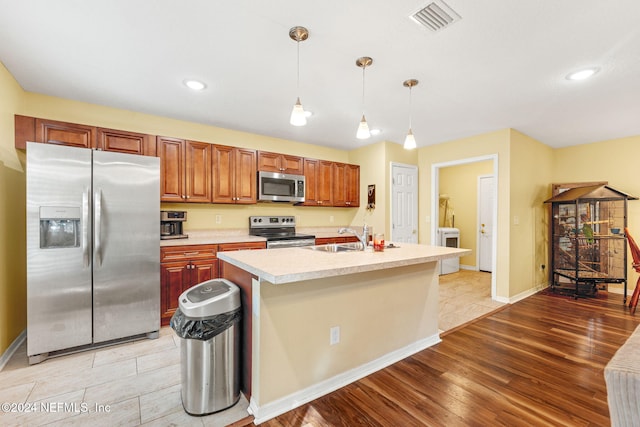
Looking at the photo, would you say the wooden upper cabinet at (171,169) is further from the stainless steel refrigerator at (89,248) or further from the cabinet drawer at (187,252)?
the cabinet drawer at (187,252)

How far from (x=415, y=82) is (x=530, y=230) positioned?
11.4 feet

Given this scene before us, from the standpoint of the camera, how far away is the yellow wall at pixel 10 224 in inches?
94.9

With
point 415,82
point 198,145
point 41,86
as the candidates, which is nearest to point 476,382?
point 415,82

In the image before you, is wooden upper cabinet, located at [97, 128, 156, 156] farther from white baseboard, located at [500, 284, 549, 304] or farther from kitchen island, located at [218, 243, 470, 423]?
white baseboard, located at [500, 284, 549, 304]

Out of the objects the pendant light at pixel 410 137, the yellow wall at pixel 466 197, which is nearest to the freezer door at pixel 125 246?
the pendant light at pixel 410 137

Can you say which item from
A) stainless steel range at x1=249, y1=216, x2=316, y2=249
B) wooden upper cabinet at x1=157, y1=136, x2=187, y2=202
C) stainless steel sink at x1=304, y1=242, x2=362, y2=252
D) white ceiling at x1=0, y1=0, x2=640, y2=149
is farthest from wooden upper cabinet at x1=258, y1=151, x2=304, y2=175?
stainless steel sink at x1=304, y1=242, x2=362, y2=252

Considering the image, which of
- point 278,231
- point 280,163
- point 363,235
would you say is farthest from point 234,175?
point 363,235

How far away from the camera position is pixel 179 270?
3127 mm

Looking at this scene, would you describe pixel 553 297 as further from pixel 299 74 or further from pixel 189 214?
pixel 189 214

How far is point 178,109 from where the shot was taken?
11.0ft

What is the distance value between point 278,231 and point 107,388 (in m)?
2.77

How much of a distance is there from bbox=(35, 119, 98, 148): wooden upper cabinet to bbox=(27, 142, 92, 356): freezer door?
556mm

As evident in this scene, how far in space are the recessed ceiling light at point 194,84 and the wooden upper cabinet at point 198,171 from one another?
0.90 m

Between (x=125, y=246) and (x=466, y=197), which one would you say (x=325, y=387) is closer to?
(x=125, y=246)
